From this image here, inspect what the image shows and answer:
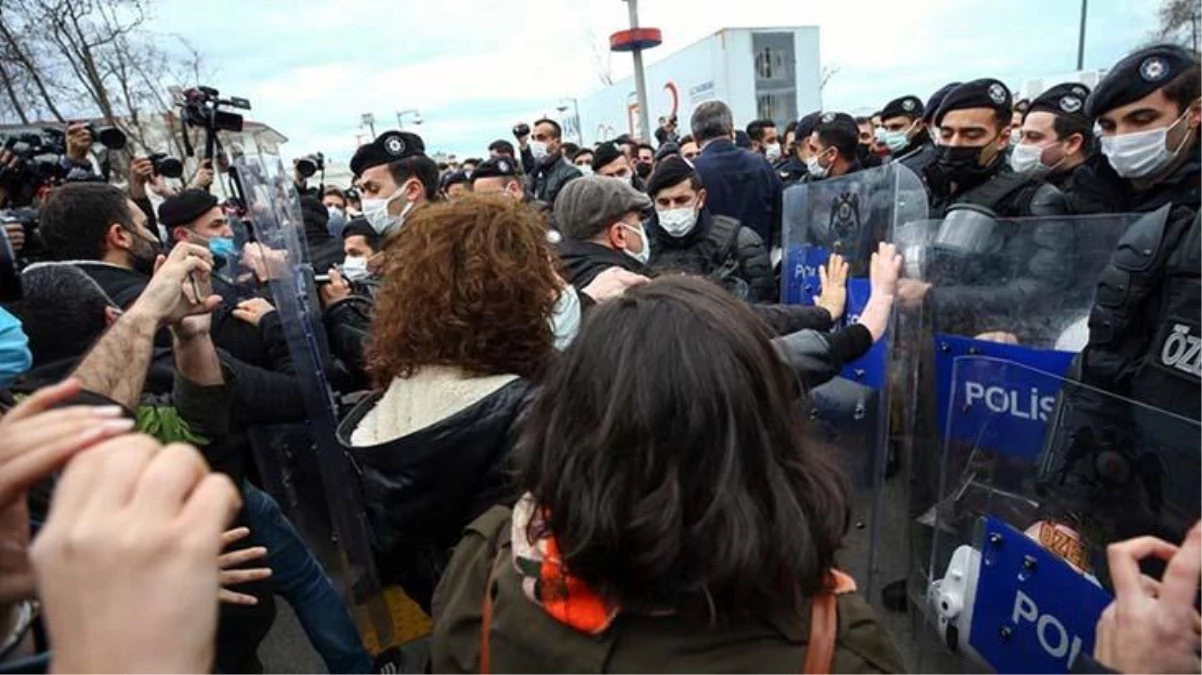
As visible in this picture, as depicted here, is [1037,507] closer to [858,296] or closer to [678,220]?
[858,296]

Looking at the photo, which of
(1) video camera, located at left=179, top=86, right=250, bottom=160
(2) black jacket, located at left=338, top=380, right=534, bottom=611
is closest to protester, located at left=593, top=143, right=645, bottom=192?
(1) video camera, located at left=179, top=86, right=250, bottom=160

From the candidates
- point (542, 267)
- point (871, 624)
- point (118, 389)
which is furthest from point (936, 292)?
point (118, 389)

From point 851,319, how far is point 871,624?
5.33 ft

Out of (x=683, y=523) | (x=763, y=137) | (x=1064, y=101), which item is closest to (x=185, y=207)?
(x=683, y=523)

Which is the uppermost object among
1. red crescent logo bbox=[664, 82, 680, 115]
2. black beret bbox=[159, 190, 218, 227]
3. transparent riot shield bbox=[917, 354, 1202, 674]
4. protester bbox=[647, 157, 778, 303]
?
red crescent logo bbox=[664, 82, 680, 115]

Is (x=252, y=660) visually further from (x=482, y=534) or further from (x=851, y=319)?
(x=851, y=319)

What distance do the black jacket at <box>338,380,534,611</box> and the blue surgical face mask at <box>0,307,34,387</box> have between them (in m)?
0.68

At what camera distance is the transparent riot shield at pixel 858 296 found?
83.9 inches

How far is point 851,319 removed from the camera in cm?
238

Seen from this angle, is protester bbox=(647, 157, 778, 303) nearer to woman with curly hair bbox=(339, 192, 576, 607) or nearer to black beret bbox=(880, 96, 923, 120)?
woman with curly hair bbox=(339, 192, 576, 607)

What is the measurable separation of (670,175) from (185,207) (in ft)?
7.48

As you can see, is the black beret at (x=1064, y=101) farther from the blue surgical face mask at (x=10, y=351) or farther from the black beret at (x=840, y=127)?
the blue surgical face mask at (x=10, y=351)

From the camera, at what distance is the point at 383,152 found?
3576 millimetres

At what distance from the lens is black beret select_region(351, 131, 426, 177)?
3574 mm
